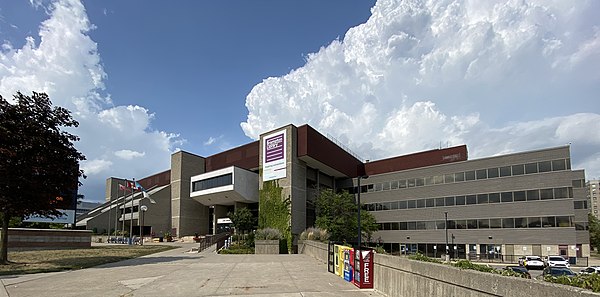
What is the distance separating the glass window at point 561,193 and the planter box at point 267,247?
34.3 meters

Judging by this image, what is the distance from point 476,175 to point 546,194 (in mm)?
8721

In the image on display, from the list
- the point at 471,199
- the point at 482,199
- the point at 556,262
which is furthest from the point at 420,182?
the point at 556,262

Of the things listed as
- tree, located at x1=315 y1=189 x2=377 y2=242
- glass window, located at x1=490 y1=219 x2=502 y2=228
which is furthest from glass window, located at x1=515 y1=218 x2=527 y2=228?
tree, located at x1=315 y1=189 x2=377 y2=242

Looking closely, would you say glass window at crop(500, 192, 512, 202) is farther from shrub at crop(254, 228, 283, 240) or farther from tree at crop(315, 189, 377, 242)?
shrub at crop(254, 228, 283, 240)

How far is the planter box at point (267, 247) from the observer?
3988 centimetres

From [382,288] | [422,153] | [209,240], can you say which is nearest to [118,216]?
[209,240]

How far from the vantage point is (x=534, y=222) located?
48875mm

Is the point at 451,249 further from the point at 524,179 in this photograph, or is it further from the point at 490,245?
the point at 524,179

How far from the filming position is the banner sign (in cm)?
5172

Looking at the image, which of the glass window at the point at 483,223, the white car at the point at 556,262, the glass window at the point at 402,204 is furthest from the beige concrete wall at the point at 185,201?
the white car at the point at 556,262

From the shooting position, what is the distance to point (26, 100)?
22.5 m

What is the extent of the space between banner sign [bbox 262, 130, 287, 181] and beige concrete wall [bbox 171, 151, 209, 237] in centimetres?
2452

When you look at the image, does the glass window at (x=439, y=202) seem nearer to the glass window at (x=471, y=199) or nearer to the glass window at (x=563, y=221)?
the glass window at (x=471, y=199)

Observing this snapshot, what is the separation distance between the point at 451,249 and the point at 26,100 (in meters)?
52.4
